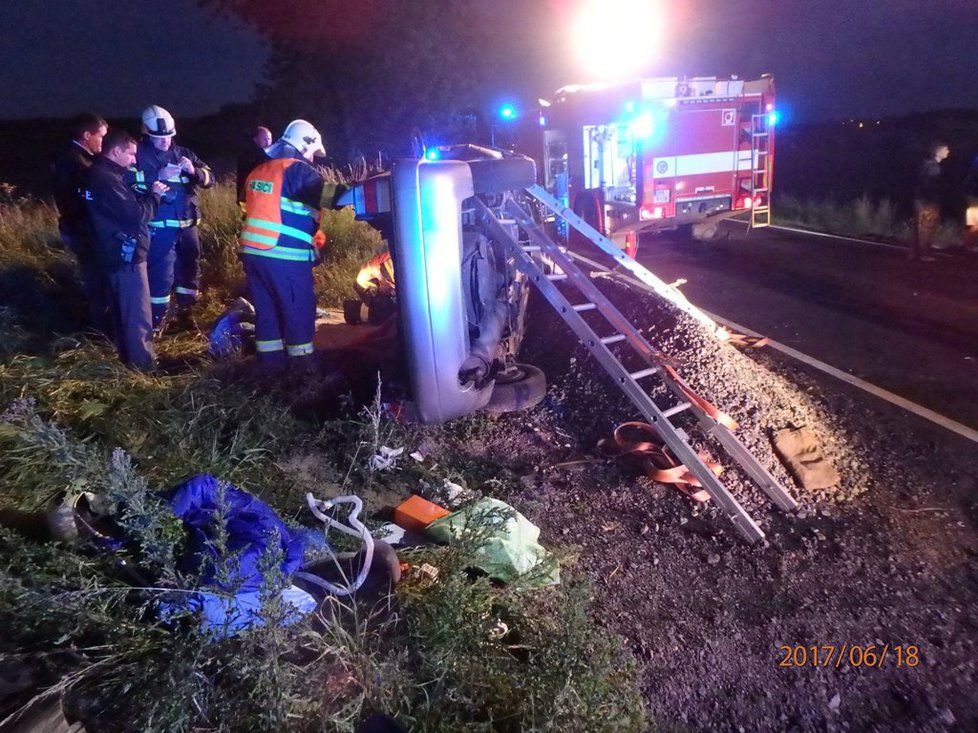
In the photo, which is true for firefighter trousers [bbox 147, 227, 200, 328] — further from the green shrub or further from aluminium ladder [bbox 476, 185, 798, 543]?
the green shrub

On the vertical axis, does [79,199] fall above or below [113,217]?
above

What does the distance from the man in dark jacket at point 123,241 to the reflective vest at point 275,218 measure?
3.94 feet

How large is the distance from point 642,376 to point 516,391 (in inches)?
34.7

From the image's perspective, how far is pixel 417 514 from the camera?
3311 mm

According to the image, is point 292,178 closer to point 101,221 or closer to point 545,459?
point 101,221

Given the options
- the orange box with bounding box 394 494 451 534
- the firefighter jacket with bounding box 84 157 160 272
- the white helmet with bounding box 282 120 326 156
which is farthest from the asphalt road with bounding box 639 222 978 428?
the firefighter jacket with bounding box 84 157 160 272

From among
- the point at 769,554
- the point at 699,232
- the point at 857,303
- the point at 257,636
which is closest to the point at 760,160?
the point at 699,232

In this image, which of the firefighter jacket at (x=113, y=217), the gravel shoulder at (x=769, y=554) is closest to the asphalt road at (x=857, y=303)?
the gravel shoulder at (x=769, y=554)

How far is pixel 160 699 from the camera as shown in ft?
6.62

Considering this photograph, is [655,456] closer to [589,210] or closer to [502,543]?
[502,543]

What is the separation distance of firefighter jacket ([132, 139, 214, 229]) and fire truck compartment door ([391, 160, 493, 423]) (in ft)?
10.5

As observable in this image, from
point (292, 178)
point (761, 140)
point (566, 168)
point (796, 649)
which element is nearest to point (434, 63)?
point (566, 168)

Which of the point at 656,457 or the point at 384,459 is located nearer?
the point at 384,459
